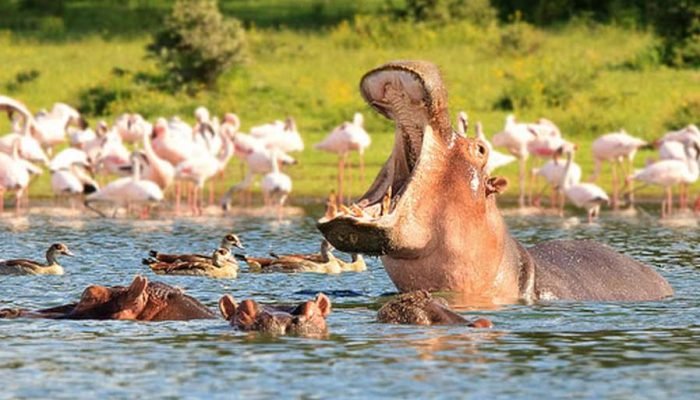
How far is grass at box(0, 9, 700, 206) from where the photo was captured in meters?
27.7

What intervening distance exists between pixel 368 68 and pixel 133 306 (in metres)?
23.0

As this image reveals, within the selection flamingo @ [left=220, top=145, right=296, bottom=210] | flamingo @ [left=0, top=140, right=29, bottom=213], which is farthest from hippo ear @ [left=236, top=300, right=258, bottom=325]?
flamingo @ [left=220, top=145, right=296, bottom=210]

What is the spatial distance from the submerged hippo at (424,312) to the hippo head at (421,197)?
0.66 ft

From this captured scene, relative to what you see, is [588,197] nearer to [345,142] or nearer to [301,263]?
[345,142]

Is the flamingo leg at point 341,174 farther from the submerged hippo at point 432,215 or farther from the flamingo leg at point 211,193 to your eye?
the submerged hippo at point 432,215

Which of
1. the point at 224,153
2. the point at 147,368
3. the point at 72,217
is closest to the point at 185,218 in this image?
the point at 72,217

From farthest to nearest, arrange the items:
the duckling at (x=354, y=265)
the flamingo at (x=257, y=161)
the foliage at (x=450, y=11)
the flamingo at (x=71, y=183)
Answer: the foliage at (x=450, y=11) → the flamingo at (x=257, y=161) → the flamingo at (x=71, y=183) → the duckling at (x=354, y=265)

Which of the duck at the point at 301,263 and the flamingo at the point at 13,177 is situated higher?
the flamingo at the point at 13,177

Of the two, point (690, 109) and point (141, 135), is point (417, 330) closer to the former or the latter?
point (141, 135)

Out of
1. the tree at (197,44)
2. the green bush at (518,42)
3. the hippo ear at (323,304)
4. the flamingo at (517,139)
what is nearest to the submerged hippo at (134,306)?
the hippo ear at (323,304)

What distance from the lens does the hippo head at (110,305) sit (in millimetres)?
9727

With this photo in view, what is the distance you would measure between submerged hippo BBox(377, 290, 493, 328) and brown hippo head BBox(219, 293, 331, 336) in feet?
1.27

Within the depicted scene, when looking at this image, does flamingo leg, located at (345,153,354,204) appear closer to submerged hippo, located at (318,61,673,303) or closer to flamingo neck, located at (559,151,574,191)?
flamingo neck, located at (559,151,574,191)

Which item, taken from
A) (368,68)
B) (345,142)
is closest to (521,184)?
(345,142)
